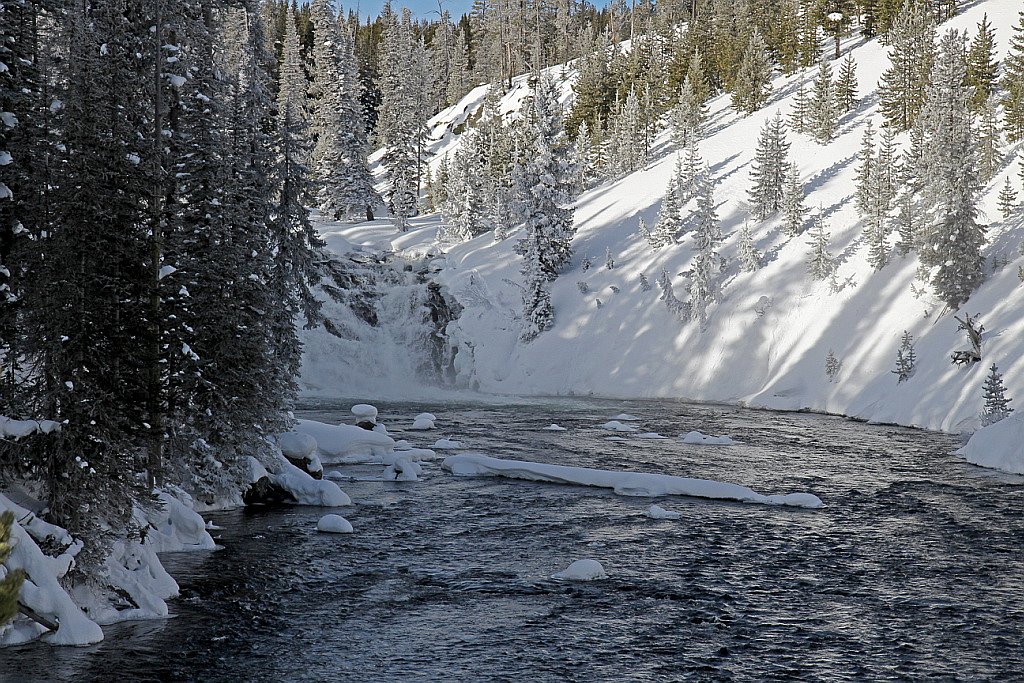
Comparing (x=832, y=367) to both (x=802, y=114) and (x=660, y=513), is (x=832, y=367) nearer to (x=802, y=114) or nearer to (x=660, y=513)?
(x=660, y=513)

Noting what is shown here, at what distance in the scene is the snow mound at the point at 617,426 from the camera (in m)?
36.1

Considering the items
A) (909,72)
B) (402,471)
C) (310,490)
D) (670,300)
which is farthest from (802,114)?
(310,490)

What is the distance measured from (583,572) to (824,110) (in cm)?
5917

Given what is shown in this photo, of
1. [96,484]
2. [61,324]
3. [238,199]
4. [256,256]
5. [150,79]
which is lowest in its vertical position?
[96,484]

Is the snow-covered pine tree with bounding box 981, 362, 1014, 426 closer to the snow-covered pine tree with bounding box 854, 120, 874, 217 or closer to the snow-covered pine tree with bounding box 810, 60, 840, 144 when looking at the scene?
the snow-covered pine tree with bounding box 854, 120, 874, 217

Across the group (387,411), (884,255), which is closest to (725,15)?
(884,255)

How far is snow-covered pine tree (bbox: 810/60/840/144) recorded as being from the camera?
67062 millimetres

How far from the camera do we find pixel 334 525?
2075 cm

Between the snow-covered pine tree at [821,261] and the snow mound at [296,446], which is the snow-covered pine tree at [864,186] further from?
the snow mound at [296,446]

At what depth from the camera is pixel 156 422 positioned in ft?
56.6

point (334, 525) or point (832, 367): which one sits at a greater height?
point (832, 367)

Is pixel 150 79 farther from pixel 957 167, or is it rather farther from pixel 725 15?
pixel 725 15

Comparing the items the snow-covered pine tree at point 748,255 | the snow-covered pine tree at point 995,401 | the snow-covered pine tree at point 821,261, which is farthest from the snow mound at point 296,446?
the snow-covered pine tree at point 748,255

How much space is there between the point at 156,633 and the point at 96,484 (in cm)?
252
